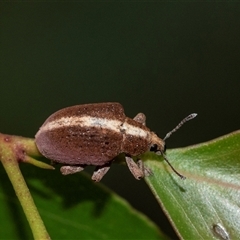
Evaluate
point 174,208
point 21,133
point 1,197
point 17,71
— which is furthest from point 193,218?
point 17,71

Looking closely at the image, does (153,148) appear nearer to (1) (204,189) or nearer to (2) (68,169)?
(1) (204,189)

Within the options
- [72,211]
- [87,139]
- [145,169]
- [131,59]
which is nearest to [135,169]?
[145,169]

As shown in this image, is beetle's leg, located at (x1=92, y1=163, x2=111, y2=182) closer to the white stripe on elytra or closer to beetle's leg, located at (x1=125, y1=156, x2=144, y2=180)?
beetle's leg, located at (x1=125, y1=156, x2=144, y2=180)

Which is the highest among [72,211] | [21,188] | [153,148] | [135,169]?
[153,148]

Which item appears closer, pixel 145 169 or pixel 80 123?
pixel 80 123

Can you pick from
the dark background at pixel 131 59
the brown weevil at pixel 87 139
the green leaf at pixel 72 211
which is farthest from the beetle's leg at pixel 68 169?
the dark background at pixel 131 59

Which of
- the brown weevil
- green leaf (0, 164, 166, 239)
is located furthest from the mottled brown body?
green leaf (0, 164, 166, 239)
